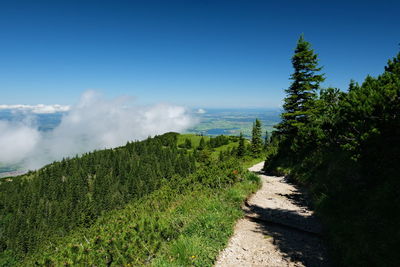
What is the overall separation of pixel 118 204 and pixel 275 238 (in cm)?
13864

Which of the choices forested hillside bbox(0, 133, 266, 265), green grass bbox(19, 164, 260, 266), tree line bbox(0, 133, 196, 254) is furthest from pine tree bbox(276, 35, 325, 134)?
tree line bbox(0, 133, 196, 254)

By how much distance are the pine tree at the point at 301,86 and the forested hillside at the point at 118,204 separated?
417 inches

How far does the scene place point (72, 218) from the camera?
4781 inches

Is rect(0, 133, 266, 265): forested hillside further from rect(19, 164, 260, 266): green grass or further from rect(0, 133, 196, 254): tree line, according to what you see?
rect(0, 133, 196, 254): tree line

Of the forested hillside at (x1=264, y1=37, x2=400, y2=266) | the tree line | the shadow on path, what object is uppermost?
the forested hillside at (x1=264, y1=37, x2=400, y2=266)

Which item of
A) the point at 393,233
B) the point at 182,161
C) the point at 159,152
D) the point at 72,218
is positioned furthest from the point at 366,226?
A: the point at 159,152

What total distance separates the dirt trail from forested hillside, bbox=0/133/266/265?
23.0 inches

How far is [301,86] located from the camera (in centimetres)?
2575

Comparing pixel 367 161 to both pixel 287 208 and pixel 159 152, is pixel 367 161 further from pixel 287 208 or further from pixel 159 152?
pixel 159 152

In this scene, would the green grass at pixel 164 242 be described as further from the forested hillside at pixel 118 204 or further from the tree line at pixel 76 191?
the tree line at pixel 76 191

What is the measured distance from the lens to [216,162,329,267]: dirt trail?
6438mm

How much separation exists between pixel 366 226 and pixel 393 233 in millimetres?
890

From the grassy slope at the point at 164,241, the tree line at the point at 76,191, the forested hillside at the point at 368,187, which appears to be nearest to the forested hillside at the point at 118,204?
the grassy slope at the point at 164,241

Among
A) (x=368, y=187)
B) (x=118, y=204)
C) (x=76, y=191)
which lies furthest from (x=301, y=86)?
(x=76, y=191)
